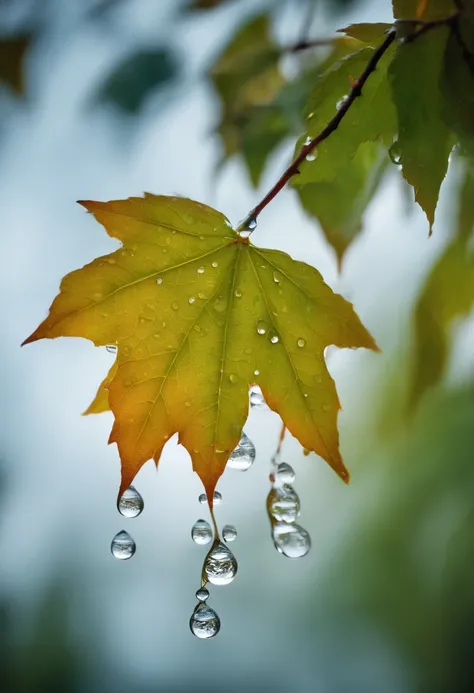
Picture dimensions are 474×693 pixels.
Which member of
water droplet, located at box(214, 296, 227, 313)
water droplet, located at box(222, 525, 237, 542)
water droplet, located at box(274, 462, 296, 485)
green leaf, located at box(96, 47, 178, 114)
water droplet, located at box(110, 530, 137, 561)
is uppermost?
green leaf, located at box(96, 47, 178, 114)

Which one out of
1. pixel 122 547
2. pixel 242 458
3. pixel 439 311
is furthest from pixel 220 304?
pixel 439 311

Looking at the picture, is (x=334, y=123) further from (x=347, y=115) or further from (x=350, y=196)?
(x=350, y=196)

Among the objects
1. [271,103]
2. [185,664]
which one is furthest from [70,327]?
[185,664]

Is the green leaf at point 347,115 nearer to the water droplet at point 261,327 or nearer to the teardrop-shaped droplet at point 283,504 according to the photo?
the water droplet at point 261,327

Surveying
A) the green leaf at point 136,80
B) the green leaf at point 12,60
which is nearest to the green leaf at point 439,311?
the green leaf at point 136,80

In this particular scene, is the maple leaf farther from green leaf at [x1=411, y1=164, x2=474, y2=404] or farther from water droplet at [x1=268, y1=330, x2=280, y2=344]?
green leaf at [x1=411, y1=164, x2=474, y2=404]

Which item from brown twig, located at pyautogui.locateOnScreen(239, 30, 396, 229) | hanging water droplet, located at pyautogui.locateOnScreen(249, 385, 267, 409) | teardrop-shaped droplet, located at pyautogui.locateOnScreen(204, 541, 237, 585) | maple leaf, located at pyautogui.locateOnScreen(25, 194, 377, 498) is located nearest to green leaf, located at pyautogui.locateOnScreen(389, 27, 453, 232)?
brown twig, located at pyautogui.locateOnScreen(239, 30, 396, 229)

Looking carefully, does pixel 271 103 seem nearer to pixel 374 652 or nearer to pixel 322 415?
pixel 322 415
